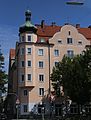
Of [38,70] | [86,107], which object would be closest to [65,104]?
[86,107]

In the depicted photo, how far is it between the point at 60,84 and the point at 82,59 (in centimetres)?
1729

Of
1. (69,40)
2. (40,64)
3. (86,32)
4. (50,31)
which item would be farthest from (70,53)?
(86,32)

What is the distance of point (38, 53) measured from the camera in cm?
9119

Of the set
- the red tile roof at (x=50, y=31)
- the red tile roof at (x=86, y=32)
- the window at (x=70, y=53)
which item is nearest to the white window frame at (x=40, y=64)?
the red tile roof at (x=50, y=31)

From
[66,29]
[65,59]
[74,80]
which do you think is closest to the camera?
[74,80]

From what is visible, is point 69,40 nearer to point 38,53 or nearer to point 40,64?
point 38,53

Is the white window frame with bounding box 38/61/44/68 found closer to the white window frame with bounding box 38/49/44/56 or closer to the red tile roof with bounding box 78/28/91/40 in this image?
the white window frame with bounding box 38/49/44/56

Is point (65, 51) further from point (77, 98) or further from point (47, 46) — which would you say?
point (77, 98)

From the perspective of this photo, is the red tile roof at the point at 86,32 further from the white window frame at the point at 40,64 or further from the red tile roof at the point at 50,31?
the white window frame at the point at 40,64

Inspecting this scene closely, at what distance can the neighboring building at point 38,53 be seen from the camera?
87688 mm

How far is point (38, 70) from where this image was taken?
89688 mm

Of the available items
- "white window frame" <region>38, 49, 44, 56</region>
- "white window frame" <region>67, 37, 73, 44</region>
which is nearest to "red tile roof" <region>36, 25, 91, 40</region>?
"white window frame" <region>38, 49, 44, 56</region>

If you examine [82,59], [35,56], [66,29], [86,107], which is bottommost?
[86,107]

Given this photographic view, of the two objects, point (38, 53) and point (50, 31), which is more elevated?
point (50, 31)
